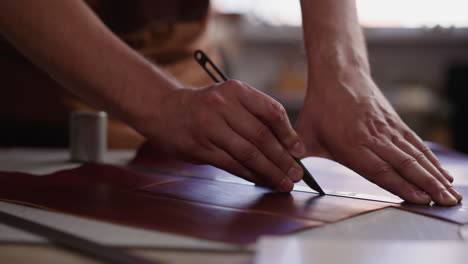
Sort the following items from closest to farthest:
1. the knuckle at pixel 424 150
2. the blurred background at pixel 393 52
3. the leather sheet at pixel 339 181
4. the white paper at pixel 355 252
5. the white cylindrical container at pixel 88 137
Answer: the white paper at pixel 355 252
the leather sheet at pixel 339 181
the knuckle at pixel 424 150
the white cylindrical container at pixel 88 137
the blurred background at pixel 393 52

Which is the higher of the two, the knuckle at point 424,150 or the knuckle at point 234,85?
the knuckle at point 234,85

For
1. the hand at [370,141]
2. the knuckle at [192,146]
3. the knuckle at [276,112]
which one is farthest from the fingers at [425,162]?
the knuckle at [192,146]

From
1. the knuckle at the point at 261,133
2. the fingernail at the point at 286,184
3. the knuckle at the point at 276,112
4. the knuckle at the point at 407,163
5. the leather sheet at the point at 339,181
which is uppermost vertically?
the knuckle at the point at 276,112

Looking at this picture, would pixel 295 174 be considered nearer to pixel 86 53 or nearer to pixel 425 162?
pixel 425 162

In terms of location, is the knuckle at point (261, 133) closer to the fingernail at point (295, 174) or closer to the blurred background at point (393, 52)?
the fingernail at point (295, 174)

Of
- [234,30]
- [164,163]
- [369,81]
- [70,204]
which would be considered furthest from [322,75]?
[234,30]

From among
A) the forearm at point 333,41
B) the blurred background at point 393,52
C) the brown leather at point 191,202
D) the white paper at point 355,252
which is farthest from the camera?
the blurred background at point 393,52

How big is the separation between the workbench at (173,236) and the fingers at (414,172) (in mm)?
91

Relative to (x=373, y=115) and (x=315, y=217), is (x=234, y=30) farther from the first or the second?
(x=315, y=217)

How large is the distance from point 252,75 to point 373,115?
3.18m

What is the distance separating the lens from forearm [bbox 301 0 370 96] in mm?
973

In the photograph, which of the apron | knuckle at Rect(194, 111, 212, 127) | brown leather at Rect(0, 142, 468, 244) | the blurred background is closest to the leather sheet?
brown leather at Rect(0, 142, 468, 244)

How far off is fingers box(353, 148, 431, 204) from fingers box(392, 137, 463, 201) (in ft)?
0.15

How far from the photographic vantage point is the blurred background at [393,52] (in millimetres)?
3449
